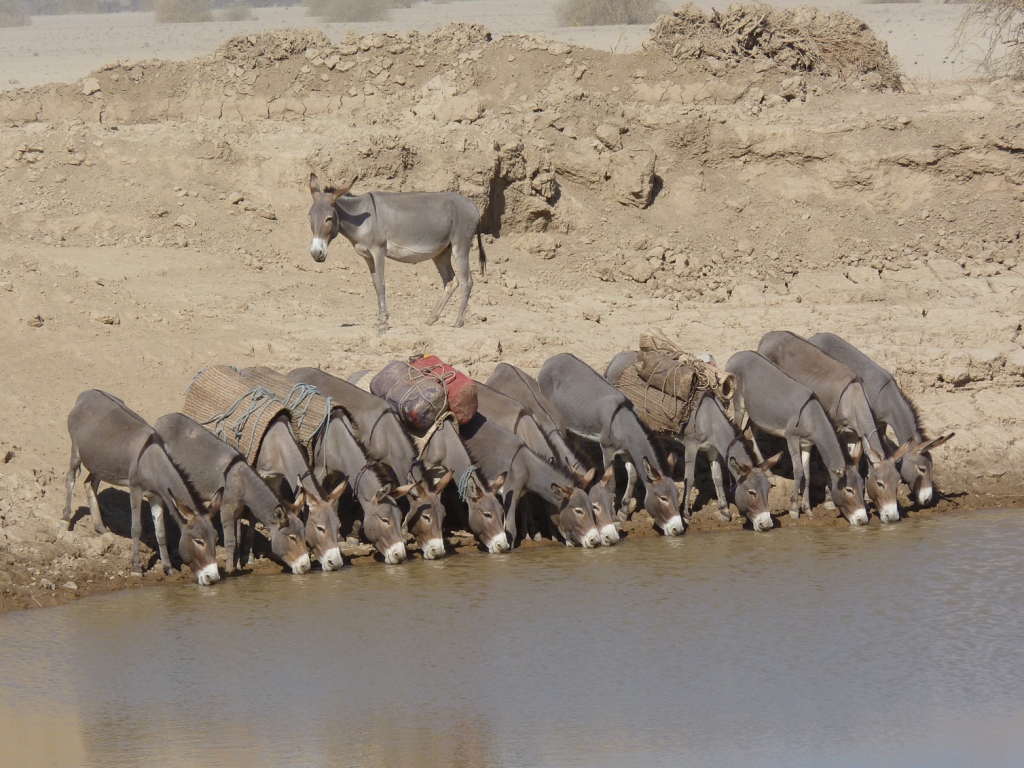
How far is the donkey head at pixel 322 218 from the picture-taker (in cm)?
1645

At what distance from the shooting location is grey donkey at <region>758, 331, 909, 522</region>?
1390 centimetres

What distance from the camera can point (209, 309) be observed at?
16.5 m

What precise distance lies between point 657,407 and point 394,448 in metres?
2.90

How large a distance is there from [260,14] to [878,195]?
4318 centimetres

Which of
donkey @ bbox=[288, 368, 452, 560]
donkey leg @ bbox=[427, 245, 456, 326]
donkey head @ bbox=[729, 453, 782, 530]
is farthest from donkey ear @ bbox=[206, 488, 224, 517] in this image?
donkey leg @ bbox=[427, 245, 456, 326]

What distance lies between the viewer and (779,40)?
76.6 ft

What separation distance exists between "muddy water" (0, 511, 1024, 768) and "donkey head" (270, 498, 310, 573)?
0.16 metres

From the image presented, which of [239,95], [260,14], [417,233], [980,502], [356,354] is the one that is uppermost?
[260,14]

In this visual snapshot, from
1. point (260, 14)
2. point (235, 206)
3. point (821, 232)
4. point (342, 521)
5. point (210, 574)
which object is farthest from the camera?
point (260, 14)

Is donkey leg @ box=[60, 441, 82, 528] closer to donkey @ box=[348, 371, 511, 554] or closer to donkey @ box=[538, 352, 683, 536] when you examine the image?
donkey @ box=[348, 371, 511, 554]

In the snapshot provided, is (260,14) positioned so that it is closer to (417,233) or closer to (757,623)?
(417,233)

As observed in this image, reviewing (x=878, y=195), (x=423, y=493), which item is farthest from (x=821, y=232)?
(x=423, y=493)

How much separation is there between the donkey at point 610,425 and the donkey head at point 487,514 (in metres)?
1.27

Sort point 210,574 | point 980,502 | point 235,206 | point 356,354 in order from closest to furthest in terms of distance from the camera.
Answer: point 210,574 < point 980,502 < point 356,354 < point 235,206
